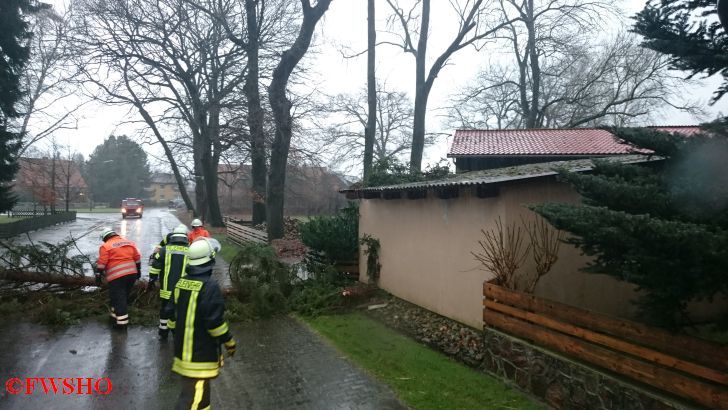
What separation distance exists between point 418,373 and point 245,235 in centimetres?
1553

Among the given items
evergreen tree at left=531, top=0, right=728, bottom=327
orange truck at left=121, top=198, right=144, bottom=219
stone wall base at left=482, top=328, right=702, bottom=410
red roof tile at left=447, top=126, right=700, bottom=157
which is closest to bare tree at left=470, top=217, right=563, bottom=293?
stone wall base at left=482, top=328, right=702, bottom=410

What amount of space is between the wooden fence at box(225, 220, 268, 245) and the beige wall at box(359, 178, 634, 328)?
9000 mm

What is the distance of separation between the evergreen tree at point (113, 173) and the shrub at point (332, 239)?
69.6 meters

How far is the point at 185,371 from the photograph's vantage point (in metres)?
3.89

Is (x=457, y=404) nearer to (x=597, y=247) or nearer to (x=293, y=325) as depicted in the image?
(x=597, y=247)

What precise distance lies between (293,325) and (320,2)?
12047mm

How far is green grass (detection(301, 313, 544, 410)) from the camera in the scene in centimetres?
515

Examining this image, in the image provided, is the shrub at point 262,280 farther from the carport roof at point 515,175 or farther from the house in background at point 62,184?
the house in background at point 62,184

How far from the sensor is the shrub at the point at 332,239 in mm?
11805

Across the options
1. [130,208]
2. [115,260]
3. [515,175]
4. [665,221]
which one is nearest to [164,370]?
[115,260]

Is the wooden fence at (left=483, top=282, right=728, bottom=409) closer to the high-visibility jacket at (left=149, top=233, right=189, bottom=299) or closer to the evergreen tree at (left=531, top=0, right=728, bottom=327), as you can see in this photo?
the evergreen tree at (left=531, top=0, right=728, bottom=327)

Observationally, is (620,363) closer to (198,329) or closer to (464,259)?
(464,259)

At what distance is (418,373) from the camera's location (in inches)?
234

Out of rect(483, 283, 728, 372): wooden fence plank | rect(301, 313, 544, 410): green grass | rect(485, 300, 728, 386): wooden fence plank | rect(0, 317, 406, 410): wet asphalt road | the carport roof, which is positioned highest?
the carport roof
